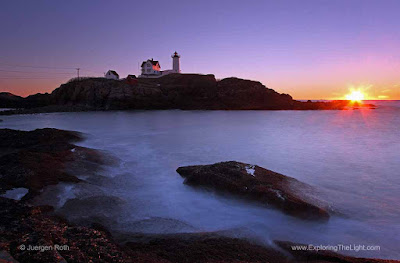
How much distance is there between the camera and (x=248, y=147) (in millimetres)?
16125

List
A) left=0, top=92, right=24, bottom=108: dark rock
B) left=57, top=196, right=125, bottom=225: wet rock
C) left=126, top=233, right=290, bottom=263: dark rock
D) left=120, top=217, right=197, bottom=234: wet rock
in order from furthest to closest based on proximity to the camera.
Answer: left=0, top=92, right=24, bottom=108: dark rock → left=57, top=196, right=125, bottom=225: wet rock → left=120, top=217, right=197, bottom=234: wet rock → left=126, top=233, right=290, bottom=263: dark rock

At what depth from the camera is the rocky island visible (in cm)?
5678

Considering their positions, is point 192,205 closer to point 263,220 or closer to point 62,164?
point 263,220

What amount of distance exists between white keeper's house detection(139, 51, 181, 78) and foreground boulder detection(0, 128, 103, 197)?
6642 cm

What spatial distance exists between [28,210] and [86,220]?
3.41ft

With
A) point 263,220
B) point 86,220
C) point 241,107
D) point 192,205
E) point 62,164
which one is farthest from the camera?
point 241,107

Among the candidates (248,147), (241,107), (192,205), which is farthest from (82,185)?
(241,107)

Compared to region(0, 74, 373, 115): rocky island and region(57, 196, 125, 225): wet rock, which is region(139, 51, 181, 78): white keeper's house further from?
region(57, 196, 125, 225): wet rock

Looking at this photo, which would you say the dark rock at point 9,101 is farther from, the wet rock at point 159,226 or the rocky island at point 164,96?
the wet rock at point 159,226

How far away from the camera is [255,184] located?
21.5 ft

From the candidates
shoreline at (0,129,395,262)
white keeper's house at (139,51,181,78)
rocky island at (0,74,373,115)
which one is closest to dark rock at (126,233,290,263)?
shoreline at (0,129,395,262)

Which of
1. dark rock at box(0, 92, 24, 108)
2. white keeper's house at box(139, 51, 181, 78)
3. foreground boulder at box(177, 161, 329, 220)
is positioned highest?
white keeper's house at box(139, 51, 181, 78)

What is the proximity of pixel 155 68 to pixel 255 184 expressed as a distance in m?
75.5

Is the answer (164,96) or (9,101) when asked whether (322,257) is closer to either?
(164,96)
